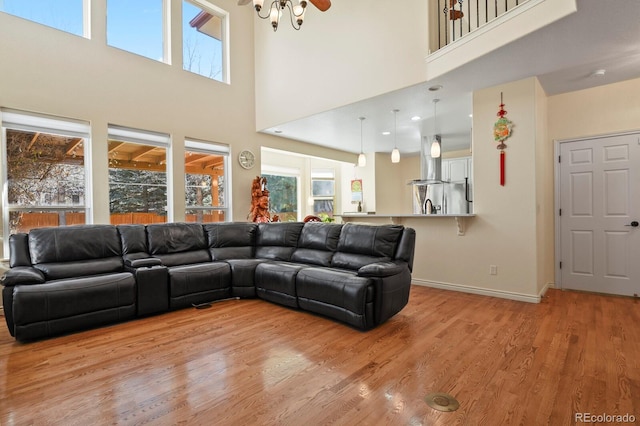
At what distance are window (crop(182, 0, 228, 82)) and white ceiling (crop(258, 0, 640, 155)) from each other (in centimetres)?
148

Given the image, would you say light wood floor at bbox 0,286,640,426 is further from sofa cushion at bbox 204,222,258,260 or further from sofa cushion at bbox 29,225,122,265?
sofa cushion at bbox 204,222,258,260

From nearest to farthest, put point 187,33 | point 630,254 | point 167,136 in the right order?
point 630,254 < point 167,136 < point 187,33

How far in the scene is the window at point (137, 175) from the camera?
4.55m

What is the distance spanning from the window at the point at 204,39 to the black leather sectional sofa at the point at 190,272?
9.63ft

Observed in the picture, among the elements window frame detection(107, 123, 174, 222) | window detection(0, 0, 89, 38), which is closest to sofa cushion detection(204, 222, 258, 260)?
window frame detection(107, 123, 174, 222)

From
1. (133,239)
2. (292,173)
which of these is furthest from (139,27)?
A: (292,173)

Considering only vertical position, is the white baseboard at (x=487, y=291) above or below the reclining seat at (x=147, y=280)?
below

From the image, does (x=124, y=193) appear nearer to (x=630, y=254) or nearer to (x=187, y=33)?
(x=187, y=33)

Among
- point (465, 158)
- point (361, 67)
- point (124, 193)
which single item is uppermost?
point (361, 67)

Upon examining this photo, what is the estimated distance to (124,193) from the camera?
4672 millimetres

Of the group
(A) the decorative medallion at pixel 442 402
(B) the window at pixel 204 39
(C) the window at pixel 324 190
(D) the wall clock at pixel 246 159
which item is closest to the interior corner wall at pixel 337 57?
(D) the wall clock at pixel 246 159

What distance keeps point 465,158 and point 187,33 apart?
249 inches

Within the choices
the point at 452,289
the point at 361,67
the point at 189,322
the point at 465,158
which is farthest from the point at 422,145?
the point at 189,322

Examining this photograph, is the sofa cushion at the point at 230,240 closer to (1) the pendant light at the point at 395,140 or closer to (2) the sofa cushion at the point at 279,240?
(2) the sofa cushion at the point at 279,240
